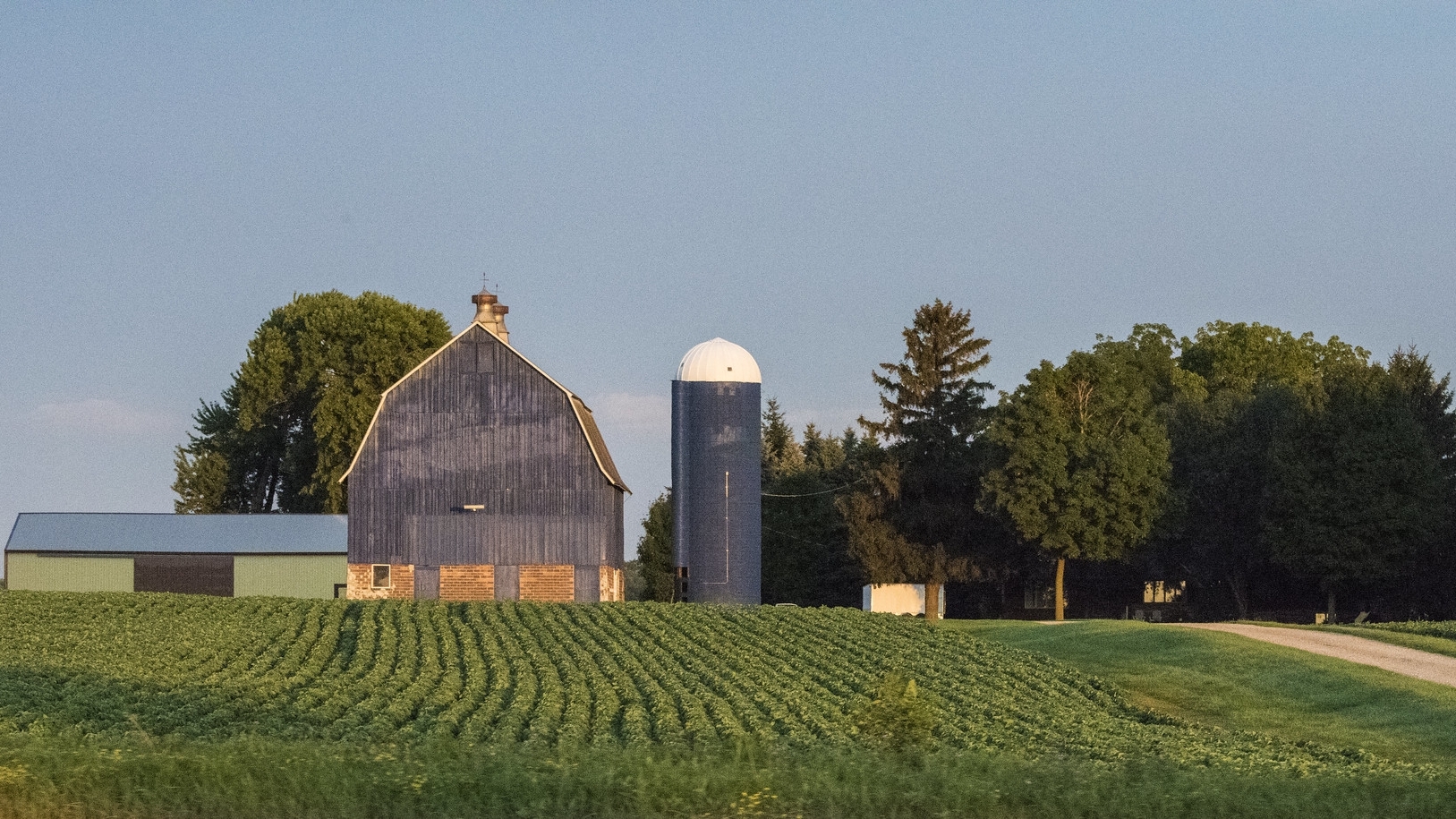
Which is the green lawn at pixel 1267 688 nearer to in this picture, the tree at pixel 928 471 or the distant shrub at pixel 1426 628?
the distant shrub at pixel 1426 628

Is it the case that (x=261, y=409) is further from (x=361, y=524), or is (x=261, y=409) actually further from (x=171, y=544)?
(x=361, y=524)

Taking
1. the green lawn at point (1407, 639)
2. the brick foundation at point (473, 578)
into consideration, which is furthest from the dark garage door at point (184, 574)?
the green lawn at point (1407, 639)

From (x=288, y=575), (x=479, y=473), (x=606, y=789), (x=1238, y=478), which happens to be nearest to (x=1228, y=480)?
(x=1238, y=478)

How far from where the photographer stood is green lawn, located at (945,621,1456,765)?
24.6 metres

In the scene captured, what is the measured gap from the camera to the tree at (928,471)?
51.4 meters

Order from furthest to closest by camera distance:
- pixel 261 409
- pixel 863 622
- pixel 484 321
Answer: pixel 261 409 → pixel 484 321 → pixel 863 622

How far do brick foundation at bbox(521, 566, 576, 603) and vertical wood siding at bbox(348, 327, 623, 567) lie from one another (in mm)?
256

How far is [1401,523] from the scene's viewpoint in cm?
4750

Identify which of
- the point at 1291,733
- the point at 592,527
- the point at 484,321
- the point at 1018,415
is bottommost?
the point at 1291,733

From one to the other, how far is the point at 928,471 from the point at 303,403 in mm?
27545

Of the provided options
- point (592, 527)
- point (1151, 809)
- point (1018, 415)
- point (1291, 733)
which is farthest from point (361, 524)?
point (1151, 809)

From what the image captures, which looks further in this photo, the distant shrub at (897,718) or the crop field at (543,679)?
the crop field at (543,679)

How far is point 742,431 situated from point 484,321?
1125 centimetres

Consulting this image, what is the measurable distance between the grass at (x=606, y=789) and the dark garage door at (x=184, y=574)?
38474 mm
